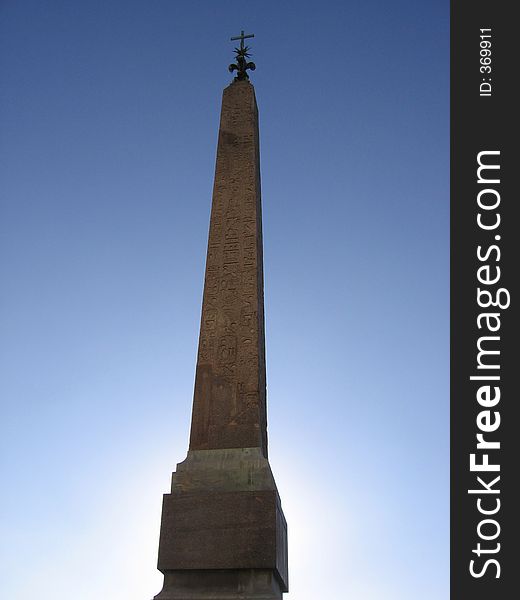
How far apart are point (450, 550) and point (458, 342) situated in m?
1.79

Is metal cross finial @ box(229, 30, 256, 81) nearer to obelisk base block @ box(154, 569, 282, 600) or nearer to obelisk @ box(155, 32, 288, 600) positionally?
obelisk @ box(155, 32, 288, 600)

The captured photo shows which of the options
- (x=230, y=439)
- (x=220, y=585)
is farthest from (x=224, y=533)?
(x=230, y=439)

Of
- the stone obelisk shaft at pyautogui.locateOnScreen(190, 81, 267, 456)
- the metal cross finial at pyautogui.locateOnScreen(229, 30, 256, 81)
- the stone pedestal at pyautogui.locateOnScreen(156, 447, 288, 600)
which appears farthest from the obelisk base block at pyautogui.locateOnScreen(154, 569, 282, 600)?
the metal cross finial at pyautogui.locateOnScreen(229, 30, 256, 81)

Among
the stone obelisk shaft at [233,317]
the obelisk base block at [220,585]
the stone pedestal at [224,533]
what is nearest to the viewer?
the obelisk base block at [220,585]

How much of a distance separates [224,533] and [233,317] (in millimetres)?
2183

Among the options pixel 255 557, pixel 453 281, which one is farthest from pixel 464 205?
pixel 255 557

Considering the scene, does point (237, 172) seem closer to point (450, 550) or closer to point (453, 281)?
point (453, 281)

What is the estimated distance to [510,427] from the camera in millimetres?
6820

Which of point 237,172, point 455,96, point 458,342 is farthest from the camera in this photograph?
point 237,172

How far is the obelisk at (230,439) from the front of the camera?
6842 mm

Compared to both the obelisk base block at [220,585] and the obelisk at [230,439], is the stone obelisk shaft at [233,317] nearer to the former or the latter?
the obelisk at [230,439]

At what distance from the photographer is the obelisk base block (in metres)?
6.67

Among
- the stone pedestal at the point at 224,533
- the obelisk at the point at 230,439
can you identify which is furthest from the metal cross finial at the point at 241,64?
the stone pedestal at the point at 224,533

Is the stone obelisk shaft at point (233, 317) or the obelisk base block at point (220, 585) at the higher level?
the stone obelisk shaft at point (233, 317)
